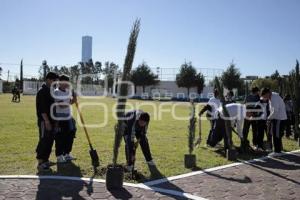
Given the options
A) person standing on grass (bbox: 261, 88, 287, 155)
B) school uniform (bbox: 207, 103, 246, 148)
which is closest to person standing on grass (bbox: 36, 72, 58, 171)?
school uniform (bbox: 207, 103, 246, 148)

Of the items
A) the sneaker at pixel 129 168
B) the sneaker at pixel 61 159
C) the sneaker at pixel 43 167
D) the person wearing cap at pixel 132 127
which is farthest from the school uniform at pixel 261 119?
the sneaker at pixel 43 167

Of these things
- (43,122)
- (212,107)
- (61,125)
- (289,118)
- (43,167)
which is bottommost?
(43,167)

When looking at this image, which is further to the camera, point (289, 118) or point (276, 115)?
point (289, 118)

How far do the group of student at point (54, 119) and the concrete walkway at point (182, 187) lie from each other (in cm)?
111

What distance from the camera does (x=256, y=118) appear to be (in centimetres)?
1250

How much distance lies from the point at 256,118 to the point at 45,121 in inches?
253

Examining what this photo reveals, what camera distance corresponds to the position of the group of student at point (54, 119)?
8766 millimetres

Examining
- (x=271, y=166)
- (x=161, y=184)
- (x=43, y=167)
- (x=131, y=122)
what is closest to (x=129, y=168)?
(x=131, y=122)

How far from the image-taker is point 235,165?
977cm

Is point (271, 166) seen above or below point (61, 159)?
below

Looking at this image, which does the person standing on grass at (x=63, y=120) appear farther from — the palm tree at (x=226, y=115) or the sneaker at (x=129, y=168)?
the palm tree at (x=226, y=115)

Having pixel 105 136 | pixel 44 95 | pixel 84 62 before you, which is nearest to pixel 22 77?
pixel 84 62

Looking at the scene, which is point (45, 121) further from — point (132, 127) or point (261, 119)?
point (261, 119)

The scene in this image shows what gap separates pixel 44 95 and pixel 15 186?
2225 mm
